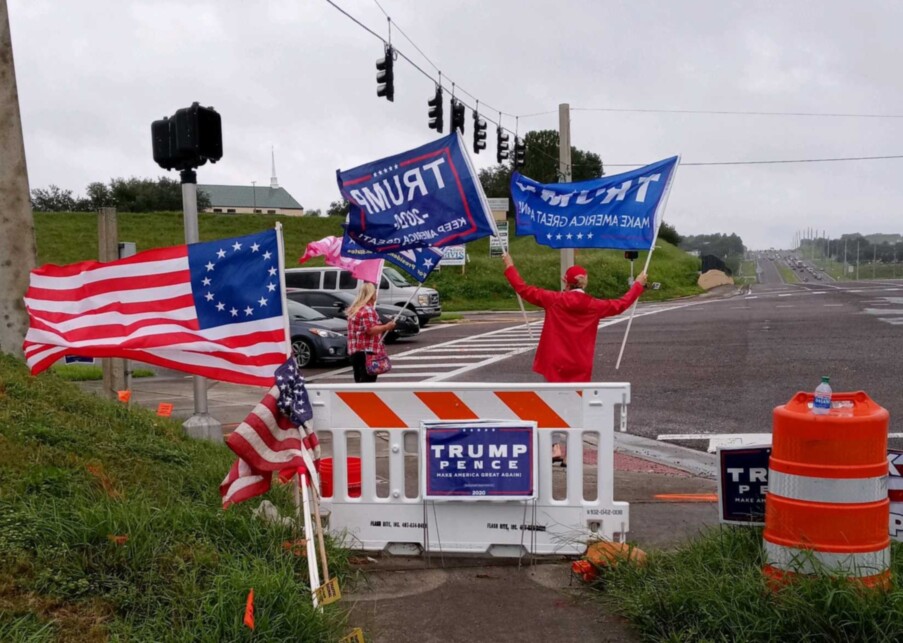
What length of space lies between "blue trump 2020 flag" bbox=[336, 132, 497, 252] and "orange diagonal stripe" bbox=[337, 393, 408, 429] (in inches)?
64.5

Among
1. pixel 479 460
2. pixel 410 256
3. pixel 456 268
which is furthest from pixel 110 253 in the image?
pixel 456 268

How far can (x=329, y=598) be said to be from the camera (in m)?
4.28

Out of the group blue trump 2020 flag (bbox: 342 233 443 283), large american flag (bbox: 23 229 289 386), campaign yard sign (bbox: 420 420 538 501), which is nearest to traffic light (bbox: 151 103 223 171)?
blue trump 2020 flag (bbox: 342 233 443 283)

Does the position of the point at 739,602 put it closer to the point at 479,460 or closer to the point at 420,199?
the point at 479,460

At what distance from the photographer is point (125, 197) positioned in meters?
85.0

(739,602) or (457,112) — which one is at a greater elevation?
(457,112)

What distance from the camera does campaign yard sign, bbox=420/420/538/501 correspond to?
5414 mm

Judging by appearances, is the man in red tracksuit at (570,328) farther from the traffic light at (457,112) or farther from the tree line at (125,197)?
the tree line at (125,197)

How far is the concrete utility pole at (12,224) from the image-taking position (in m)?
8.95

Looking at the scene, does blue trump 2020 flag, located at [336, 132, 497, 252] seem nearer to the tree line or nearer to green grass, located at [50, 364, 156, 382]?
green grass, located at [50, 364, 156, 382]

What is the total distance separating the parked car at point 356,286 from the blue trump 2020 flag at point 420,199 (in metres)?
18.0

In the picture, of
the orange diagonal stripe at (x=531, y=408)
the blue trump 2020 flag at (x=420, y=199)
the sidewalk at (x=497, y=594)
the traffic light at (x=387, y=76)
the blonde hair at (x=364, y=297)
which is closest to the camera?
the sidewalk at (x=497, y=594)

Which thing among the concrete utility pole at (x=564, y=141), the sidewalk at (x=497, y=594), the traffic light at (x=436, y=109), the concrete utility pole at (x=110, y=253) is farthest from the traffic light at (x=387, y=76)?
the sidewalk at (x=497, y=594)

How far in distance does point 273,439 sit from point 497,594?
59.3 inches
